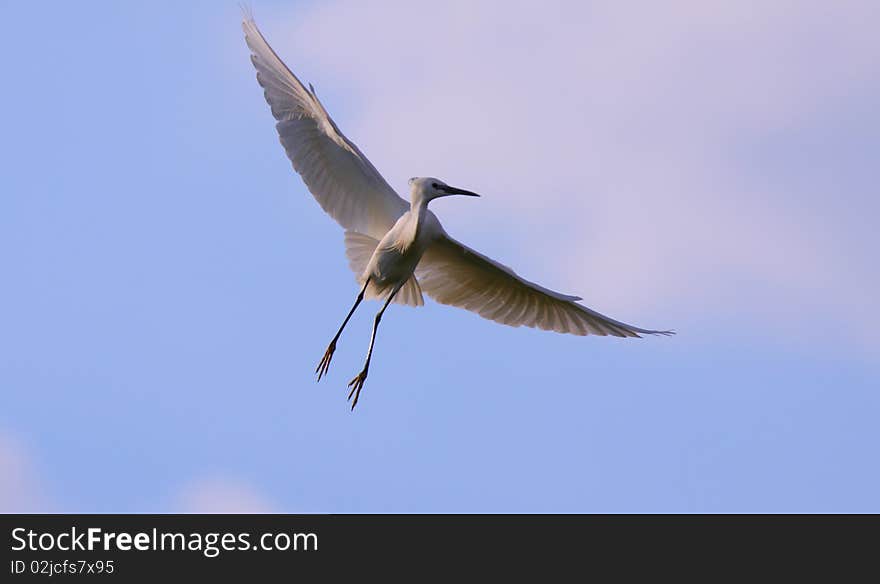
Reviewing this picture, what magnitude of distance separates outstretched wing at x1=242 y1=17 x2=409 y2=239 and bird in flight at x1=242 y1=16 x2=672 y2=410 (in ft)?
0.04

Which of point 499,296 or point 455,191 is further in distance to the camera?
point 499,296

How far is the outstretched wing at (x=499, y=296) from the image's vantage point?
27.8 meters

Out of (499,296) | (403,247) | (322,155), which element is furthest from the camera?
(499,296)

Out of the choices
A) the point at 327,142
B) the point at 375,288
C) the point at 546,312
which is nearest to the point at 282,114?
the point at 327,142

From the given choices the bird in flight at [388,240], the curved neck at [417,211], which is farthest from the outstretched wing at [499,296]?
the curved neck at [417,211]

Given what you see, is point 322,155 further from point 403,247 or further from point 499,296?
point 499,296

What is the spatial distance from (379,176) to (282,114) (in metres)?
1.36

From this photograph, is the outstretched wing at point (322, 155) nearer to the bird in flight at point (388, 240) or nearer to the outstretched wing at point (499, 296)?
the bird in flight at point (388, 240)

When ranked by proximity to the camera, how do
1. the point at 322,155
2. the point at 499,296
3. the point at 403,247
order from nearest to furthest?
1. the point at 403,247
2. the point at 322,155
3. the point at 499,296

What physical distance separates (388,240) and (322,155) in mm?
1382

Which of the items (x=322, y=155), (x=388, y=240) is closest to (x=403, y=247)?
(x=388, y=240)

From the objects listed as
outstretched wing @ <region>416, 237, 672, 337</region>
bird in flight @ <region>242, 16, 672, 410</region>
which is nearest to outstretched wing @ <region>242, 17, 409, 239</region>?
bird in flight @ <region>242, 16, 672, 410</region>

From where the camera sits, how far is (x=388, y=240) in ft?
88.2

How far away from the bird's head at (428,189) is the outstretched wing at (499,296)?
0.75 meters
